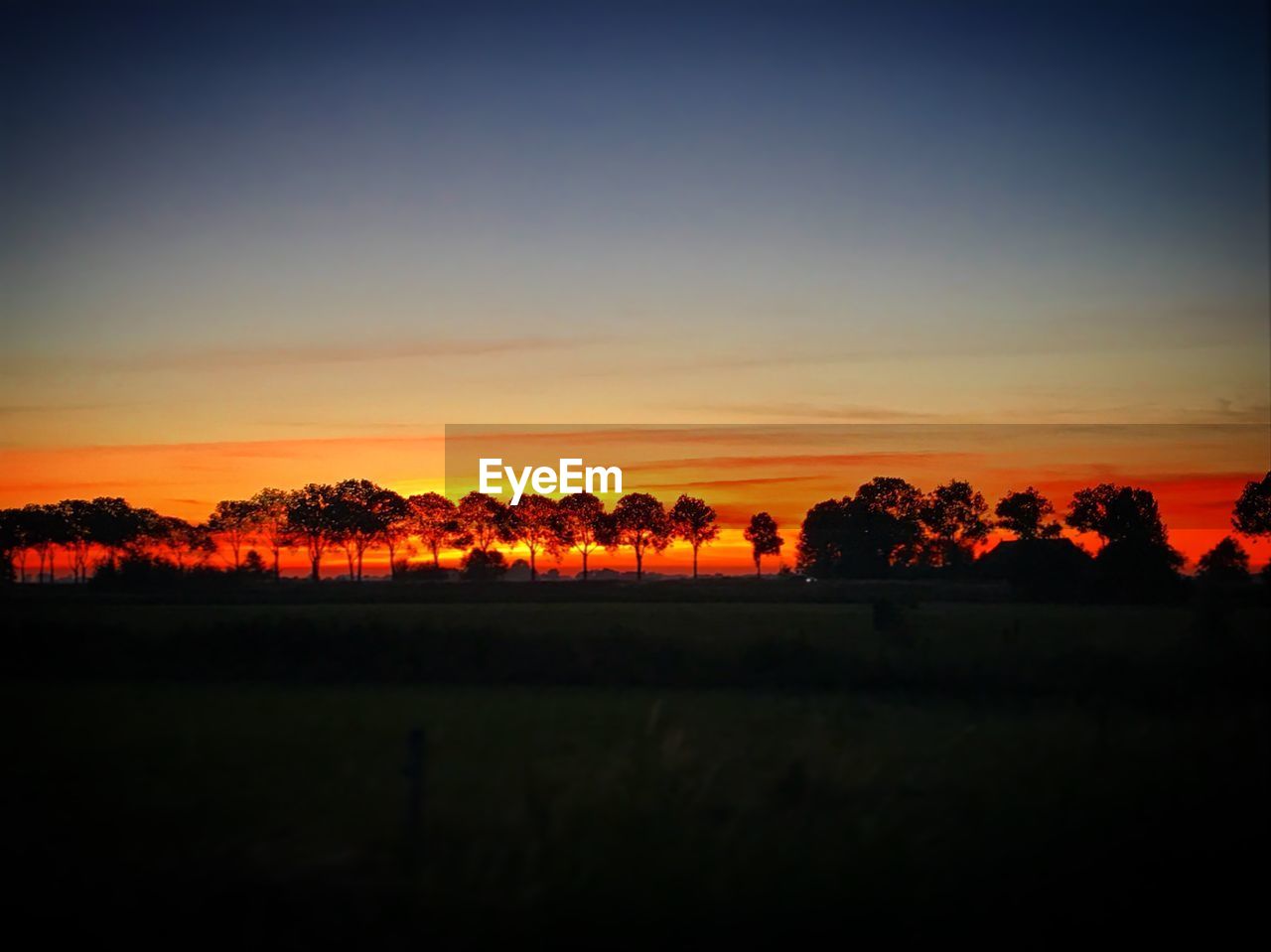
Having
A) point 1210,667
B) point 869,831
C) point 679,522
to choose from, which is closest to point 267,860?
point 869,831

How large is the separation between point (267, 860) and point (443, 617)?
41677mm

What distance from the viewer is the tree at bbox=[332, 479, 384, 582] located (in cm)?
12425

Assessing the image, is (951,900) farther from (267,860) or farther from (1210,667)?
(1210,667)

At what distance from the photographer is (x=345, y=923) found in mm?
10117

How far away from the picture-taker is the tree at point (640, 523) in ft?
456

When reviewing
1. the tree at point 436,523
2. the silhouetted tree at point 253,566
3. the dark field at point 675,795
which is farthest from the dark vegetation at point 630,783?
the tree at point 436,523

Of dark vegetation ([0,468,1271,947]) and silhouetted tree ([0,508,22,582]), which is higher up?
silhouetted tree ([0,508,22,582])

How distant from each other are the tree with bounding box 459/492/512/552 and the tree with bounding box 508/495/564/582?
1.27 m

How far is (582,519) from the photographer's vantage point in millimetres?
136750

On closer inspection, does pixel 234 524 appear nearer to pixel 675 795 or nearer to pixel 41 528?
pixel 41 528

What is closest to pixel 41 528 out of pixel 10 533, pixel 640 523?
pixel 10 533

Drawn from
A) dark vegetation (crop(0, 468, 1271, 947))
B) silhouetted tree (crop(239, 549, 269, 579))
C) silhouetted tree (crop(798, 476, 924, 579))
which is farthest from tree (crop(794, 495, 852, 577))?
dark vegetation (crop(0, 468, 1271, 947))

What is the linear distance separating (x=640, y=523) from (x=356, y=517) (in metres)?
35.8

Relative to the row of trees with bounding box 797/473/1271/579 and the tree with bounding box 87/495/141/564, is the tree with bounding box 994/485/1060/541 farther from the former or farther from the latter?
the tree with bounding box 87/495/141/564
